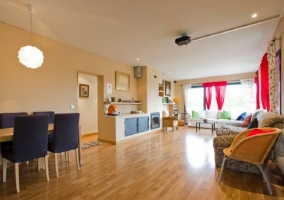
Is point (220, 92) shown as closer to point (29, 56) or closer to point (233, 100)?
point (233, 100)

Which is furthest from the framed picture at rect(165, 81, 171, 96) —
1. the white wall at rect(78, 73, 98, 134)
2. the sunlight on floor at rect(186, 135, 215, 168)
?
the sunlight on floor at rect(186, 135, 215, 168)

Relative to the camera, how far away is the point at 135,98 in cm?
624

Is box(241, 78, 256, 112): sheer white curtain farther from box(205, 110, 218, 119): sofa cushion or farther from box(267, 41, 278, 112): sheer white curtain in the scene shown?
box(267, 41, 278, 112): sheer white curtain

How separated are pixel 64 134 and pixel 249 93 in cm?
763

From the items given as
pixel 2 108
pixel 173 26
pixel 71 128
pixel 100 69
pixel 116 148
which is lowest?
pixel 116 148

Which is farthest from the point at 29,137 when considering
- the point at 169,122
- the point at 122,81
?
the point at 169,122

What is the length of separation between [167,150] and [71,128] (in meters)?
2.30

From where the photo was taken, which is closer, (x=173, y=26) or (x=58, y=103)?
(x=173, y=26)

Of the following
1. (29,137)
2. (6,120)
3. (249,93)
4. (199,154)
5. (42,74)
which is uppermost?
(42,74)

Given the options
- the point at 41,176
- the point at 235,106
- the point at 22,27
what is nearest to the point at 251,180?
the point at 41,176

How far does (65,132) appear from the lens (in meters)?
2.69

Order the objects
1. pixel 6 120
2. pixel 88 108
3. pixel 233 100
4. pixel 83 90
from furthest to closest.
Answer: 1. pixel 233 100
2. pixel 88 108
3. pixel 83 90
4. pixel 6 120

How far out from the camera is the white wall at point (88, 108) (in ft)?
18.9

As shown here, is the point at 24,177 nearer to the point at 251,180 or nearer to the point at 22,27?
the point at 22,27
